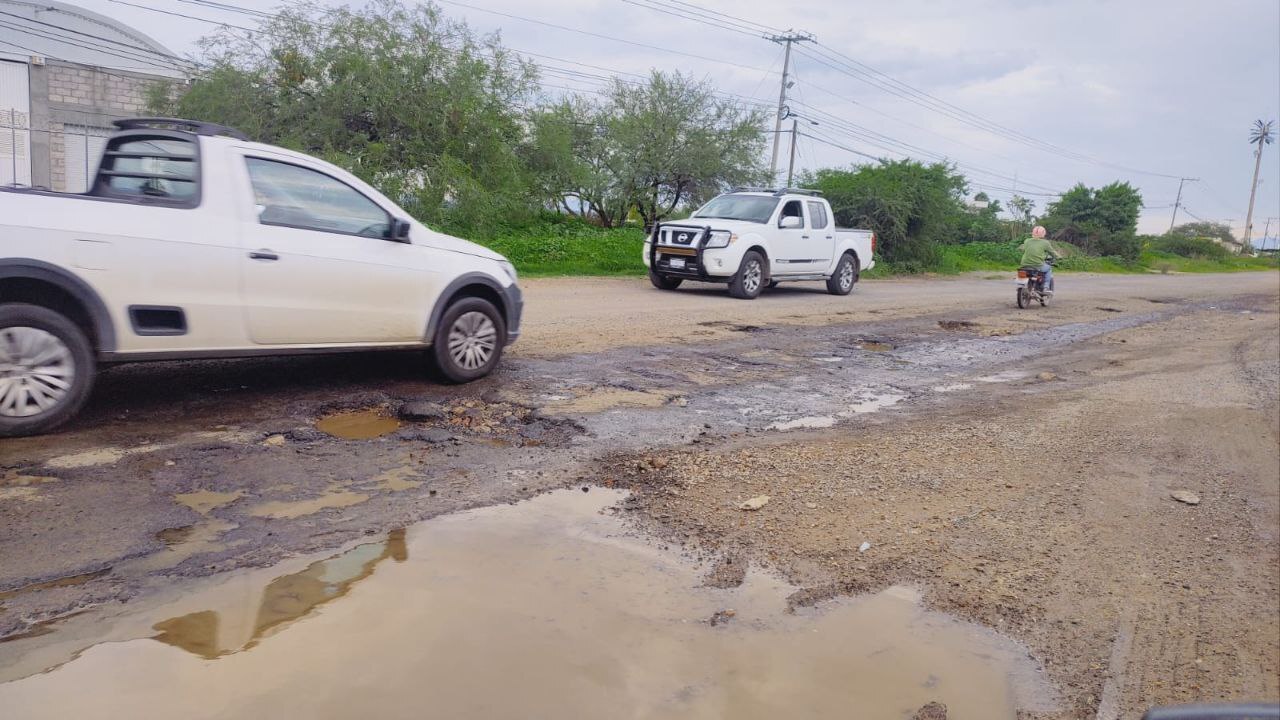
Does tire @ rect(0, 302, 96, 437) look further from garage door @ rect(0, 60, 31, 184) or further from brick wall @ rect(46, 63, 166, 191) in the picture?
brick wall @ rect(46, 63, 166, 191)

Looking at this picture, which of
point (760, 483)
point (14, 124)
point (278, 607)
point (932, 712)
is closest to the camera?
point (932, 712)

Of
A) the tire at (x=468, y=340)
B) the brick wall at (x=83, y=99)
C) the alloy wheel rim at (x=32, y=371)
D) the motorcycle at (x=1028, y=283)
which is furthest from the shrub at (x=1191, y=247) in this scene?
the alloy wheel rim at (x=32, y=371)

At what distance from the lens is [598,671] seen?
325cm

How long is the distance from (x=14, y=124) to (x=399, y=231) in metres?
22.8

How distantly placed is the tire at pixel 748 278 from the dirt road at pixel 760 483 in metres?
6.63

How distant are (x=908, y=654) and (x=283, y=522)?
9.37 feet

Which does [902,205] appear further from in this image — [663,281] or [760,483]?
[760,483]

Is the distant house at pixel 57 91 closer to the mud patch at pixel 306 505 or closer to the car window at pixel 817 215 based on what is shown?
the car window at pixel 817 215

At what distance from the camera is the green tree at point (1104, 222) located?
49688 mm

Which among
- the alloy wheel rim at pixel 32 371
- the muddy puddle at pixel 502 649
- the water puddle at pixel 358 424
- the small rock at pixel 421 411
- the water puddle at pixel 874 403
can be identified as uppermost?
the alloy wheel rim at pixel 32 371

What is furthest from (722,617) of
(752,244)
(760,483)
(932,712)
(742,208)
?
(742,208)

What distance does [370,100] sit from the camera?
18.6 m

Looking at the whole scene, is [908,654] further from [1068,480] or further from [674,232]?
[674,232]

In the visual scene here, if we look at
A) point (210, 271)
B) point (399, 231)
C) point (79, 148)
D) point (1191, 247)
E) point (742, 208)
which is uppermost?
point (1191, 247)
